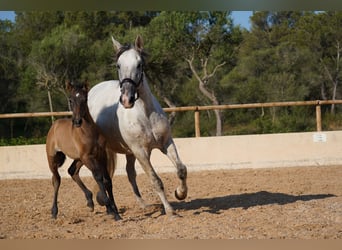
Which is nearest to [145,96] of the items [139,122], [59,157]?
[139,122]

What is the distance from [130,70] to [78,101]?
641 millimetres

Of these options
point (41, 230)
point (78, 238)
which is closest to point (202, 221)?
point (78, 238)

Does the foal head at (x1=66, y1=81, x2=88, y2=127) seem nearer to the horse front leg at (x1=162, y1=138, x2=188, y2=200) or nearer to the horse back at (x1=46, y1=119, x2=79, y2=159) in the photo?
the horse back at (x1=46, y1=119, x2=79, y2=159)

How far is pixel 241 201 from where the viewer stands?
6.04 m

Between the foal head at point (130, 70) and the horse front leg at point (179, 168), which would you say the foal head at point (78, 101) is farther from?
the horse front leg at point (179, 168)

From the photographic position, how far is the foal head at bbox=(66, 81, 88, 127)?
511cm

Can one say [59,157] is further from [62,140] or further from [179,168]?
[179,168]

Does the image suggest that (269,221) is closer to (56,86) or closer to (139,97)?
(139,97)

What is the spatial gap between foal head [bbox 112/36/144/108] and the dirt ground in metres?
1.29

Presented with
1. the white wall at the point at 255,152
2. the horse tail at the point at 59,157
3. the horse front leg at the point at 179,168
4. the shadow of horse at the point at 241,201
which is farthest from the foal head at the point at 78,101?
the white wall at the point at 255,152

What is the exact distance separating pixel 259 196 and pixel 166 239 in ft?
7.66

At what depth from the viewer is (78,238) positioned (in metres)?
4.54

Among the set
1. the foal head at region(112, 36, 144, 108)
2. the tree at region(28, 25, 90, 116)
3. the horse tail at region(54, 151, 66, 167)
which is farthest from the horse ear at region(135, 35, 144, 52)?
the tree at region(28, 25, 90, 116)

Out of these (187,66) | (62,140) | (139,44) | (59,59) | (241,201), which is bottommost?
(241,201)
